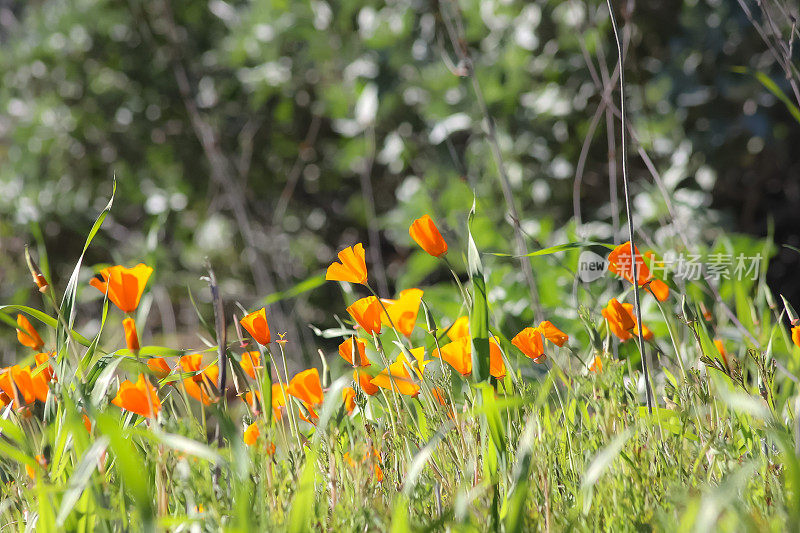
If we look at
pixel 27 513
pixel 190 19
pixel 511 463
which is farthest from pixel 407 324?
pixel 190 19

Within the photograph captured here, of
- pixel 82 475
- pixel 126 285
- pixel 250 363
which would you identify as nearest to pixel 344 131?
pixel 250 363

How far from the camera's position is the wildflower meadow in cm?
79

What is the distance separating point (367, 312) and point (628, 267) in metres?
0.44

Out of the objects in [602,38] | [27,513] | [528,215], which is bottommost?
[528,215]

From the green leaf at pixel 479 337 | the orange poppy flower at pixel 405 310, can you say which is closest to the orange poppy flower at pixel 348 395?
the orange poppy flower at pixel 405 310

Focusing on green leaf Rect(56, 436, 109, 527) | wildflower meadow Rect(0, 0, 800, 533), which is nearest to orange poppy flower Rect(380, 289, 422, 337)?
wildflower meadow Rect(0, 0, 800, 533)

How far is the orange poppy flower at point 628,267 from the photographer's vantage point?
1026 millimetres

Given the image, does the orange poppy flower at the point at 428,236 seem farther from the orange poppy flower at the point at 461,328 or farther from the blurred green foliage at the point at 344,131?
the blurred green foliage at the point at 344,131

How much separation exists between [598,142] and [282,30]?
4.06 feet

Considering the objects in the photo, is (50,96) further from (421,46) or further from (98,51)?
(421,46)

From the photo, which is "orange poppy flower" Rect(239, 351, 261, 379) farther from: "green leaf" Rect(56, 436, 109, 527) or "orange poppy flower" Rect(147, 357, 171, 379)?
"green leaf" Rect(56, 436, 109, 527)

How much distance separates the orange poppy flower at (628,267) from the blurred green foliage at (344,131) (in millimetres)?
401

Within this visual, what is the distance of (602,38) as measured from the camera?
88.0 inches

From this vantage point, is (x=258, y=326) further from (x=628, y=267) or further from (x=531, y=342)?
(x=628, y=267)
